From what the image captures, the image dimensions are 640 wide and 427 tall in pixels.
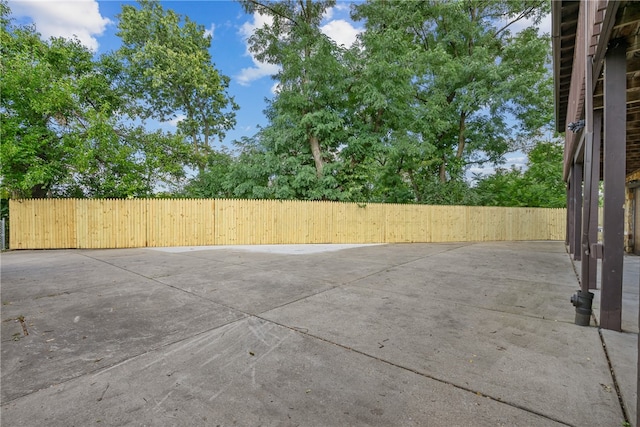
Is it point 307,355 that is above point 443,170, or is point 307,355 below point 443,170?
below

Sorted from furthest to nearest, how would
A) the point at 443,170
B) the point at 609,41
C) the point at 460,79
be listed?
A: the point at 443,170 → the point at 460,79 → the point at 609,41

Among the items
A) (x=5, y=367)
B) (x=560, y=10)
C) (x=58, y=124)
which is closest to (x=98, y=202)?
(x=58, y=124)

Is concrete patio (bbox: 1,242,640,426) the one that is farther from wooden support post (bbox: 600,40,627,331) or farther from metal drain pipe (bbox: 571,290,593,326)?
wooden support post (bbox: 600,40,627,331)

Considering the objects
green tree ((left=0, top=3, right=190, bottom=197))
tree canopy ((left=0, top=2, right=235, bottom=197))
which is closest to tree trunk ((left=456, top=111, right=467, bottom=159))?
tree canopy ((left=0, top=2, right=235, bottom=197))

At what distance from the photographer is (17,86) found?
29.9ft

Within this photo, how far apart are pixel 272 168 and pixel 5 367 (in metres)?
10.8

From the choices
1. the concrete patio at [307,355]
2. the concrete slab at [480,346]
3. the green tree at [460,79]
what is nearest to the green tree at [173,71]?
the green tree at [460,79]

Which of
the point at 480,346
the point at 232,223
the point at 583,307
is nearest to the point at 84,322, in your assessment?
the point at 480,346

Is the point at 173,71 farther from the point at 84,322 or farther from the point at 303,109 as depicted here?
the point at 84,322

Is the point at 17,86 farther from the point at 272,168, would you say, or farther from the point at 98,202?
the point at 272,168

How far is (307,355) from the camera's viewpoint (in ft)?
7.57

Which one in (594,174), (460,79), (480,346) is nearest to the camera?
(480,346)

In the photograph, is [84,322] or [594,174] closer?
[84,322]

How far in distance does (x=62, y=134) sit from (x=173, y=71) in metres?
6.15
